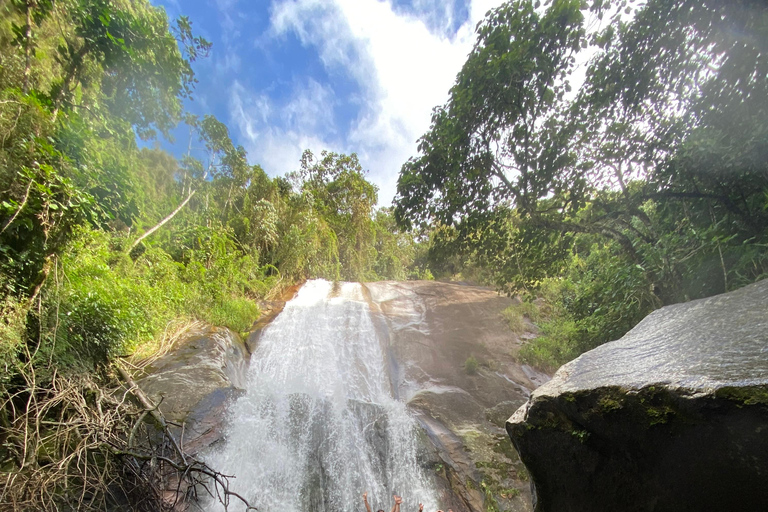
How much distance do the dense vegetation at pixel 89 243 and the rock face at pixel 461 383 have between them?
4182 mm

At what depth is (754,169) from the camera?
3.50 meters

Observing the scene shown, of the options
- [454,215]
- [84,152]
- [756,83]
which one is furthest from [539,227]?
[84,152]

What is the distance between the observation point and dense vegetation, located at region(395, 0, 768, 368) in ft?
11.9

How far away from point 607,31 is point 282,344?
9.24 m

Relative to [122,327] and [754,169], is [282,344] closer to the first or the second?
[122,327]

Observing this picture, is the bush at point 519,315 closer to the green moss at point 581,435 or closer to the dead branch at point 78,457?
the green moss at point 581,435

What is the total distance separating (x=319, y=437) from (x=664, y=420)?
5044mm

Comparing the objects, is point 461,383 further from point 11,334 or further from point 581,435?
point 11,334

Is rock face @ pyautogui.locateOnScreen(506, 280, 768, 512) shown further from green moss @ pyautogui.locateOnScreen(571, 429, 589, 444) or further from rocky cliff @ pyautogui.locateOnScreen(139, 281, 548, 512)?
rocky cliff @ pyautogui.locateOnScreen(139, 281, 548, 512)

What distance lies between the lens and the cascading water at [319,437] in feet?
15.2

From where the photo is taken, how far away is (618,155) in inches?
199

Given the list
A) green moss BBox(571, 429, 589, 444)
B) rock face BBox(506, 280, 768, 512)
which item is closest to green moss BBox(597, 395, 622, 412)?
rock face BBox(506, 280, 768, 512)

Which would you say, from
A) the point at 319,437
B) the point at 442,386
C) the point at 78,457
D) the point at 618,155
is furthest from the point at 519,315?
the point at 78,457

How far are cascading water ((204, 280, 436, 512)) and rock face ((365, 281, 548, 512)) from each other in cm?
Answer: 46
